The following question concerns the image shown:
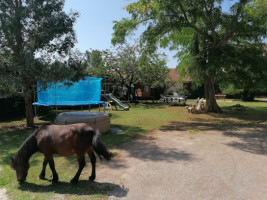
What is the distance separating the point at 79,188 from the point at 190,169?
241cm

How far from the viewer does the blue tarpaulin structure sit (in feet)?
41.0

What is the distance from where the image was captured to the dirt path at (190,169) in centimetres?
370

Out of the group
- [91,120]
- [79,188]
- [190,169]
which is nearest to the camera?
[79,188]

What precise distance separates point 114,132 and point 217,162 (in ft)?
14.9

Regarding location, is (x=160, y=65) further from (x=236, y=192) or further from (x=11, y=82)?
(x=236, y=192)

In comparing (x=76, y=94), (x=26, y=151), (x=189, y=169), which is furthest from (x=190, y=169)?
(x=76, y=94)

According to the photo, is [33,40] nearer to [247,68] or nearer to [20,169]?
[20,169]

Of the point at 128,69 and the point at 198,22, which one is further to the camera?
the point at 128,69

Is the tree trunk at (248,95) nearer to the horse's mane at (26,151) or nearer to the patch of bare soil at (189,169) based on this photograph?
the patch of bare soil at (189,169)

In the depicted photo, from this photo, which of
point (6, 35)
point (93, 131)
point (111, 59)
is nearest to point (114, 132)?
point (93, 131)

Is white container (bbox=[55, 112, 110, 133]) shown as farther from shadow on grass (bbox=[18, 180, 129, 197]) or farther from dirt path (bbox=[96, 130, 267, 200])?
shadow on grass (bbox=[18, 180, 129, 197])

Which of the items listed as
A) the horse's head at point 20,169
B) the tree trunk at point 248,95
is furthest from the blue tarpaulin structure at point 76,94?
the tree trunk at point 248,95

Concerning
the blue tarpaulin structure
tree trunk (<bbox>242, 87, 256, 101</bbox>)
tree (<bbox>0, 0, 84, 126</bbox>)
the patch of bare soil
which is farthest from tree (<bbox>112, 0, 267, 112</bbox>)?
tree trunk (<bbox>242, 87, 256, 101</bbox>)

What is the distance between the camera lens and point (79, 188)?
12.6ft
